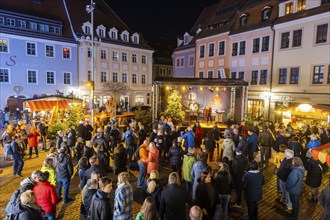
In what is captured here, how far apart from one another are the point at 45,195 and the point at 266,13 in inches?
907

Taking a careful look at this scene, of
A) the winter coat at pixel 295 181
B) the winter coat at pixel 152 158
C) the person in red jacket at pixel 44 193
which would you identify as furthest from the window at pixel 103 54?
the winter coat at pixel 295 181

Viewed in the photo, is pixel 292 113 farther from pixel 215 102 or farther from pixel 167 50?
pixel 167 50

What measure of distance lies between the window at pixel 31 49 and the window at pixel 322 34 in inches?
1012

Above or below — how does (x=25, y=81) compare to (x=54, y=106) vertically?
above

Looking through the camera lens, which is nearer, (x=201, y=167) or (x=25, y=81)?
(x=201, y=167)

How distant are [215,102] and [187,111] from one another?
186 inches

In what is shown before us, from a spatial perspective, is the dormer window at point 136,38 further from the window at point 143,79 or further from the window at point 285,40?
the window at point 285,40

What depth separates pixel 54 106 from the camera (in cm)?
1636

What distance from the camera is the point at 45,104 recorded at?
16.8 metres

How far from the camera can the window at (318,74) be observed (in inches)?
634

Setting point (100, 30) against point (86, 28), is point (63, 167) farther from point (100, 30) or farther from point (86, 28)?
point (100, 30)

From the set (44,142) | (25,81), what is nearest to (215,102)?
(44,142)

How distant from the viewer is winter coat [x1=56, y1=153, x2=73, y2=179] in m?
6.57

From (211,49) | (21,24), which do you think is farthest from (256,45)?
(21,24)
